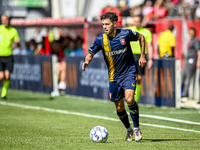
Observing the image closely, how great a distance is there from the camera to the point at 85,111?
38.4ft

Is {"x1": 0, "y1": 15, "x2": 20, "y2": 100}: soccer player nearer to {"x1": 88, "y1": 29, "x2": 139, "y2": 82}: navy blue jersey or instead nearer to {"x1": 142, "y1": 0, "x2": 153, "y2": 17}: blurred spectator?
{"x1": 88, "y1": 29, "x2": 139, "y2": 82}: navy blue jersey

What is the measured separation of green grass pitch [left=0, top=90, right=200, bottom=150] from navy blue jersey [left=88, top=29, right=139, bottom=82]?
1113 mm

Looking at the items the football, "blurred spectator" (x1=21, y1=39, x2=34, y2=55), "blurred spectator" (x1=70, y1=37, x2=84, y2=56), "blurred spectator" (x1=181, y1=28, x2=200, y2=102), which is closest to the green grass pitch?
the football

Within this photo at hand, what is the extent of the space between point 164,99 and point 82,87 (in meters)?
3.46

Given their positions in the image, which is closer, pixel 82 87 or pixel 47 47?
pixel 82 87

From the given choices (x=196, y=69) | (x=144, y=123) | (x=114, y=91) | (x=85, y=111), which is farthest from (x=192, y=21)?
(x=114, y=91)

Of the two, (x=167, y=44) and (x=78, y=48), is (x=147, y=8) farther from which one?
(x=167, y=44)

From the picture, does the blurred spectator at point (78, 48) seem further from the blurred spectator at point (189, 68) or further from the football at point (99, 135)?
the football at point (99, 135)

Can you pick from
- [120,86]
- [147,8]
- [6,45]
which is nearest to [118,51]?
[120,86]

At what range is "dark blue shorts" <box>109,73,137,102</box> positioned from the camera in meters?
7.42

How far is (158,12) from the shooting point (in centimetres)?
1919

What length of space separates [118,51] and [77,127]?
2.05 m

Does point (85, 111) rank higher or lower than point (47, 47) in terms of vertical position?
lower

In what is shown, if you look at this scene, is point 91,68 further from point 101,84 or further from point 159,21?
point 159,21
